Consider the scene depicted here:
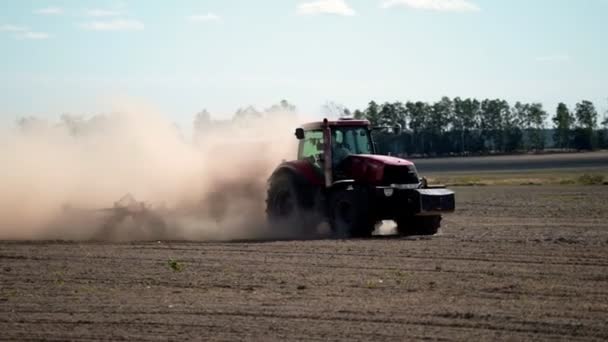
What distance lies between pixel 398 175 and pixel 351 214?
4.69 ft

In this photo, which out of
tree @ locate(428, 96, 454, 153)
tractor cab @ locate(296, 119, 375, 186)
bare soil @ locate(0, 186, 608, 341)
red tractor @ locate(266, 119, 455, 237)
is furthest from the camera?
tree @ locate(428, 96, 454, 153)

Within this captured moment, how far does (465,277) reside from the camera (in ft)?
51.6

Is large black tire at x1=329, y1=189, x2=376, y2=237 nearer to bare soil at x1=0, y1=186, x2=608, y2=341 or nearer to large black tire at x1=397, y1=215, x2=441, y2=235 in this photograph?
bare soil at x1=0, y1=186, x2=608, y2=341

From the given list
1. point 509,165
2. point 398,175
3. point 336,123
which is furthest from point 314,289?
point 509,165

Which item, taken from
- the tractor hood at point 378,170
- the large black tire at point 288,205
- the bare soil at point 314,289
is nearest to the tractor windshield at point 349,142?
the tractor hood at point 378,170

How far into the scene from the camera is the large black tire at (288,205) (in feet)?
79.8

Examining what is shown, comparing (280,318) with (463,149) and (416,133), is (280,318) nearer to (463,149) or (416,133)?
(416,133)

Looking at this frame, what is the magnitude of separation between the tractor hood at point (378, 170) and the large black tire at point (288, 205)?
1267mm

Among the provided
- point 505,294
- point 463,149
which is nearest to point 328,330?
point 505,294

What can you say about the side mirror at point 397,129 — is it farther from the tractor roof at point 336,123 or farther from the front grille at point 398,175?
the front grille at point 398,175

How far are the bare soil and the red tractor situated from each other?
81 centimetres

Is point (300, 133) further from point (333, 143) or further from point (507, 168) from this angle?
point (507, 168)

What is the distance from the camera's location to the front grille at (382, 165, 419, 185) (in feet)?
76.2

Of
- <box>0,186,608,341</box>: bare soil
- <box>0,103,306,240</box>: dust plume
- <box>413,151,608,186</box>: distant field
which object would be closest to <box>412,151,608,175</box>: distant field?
<box>413,151,608,186</box>: distant field
